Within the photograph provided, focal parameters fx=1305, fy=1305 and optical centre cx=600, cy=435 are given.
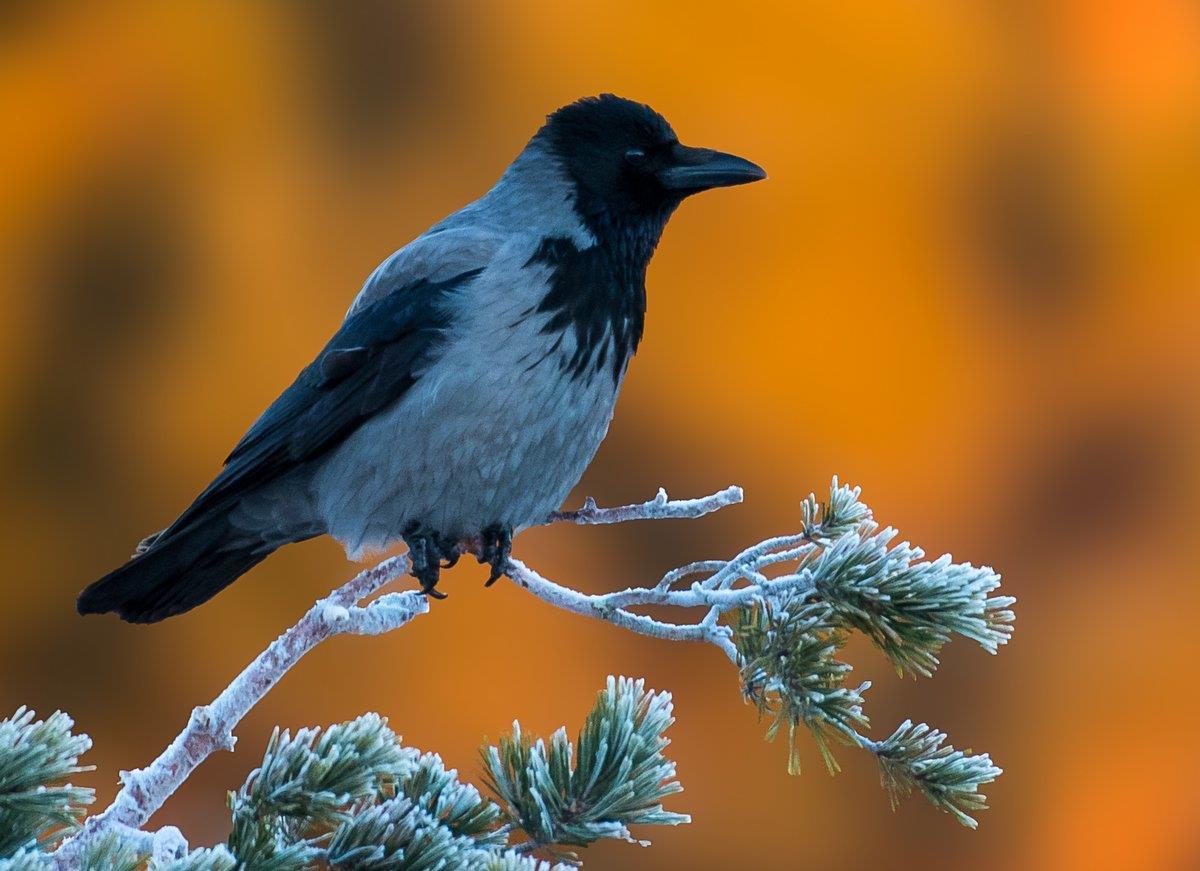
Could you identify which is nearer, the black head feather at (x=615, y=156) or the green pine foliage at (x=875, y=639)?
the green pine foliage at (x=875, y=639)

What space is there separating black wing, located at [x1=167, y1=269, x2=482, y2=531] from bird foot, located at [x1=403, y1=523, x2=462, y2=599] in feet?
1.03

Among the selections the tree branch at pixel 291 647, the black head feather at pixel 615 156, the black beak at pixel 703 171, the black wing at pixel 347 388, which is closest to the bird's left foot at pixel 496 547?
the tree branch at pixel 291 647

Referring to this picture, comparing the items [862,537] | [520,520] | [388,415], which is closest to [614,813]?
[862,537]

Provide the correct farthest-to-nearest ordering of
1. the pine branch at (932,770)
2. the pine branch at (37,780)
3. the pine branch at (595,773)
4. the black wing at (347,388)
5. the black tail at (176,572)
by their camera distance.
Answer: the black tail at (176,572)
the black wing at (347,388)
the pine branch at (932,770)
the pine branch at (595,773)
the pine branch at (37,780)

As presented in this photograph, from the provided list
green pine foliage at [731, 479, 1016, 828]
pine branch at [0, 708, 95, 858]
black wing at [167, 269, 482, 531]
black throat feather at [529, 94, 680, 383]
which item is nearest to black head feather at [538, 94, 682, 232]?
black throat feather at [529, 94, 680, 383]

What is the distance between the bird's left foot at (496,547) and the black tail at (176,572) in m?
0.64

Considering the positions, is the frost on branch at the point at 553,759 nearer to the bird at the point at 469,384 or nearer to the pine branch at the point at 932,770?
the pine branch at the point at 932,770

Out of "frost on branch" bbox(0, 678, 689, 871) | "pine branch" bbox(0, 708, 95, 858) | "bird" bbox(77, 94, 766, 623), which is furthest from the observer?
"bird" bbox(77, 94, 766, 623)

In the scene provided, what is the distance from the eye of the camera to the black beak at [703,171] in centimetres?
326

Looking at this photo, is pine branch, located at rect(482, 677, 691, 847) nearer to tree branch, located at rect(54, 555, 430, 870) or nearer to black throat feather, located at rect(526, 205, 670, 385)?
tree branch, located at rect(54, 555, 430, 870)

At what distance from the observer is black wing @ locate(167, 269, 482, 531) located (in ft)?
10.1

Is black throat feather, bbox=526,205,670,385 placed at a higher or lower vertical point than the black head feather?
lower

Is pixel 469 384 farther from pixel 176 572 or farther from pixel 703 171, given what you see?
pixel 176 572

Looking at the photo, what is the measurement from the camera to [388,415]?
10.1ft
